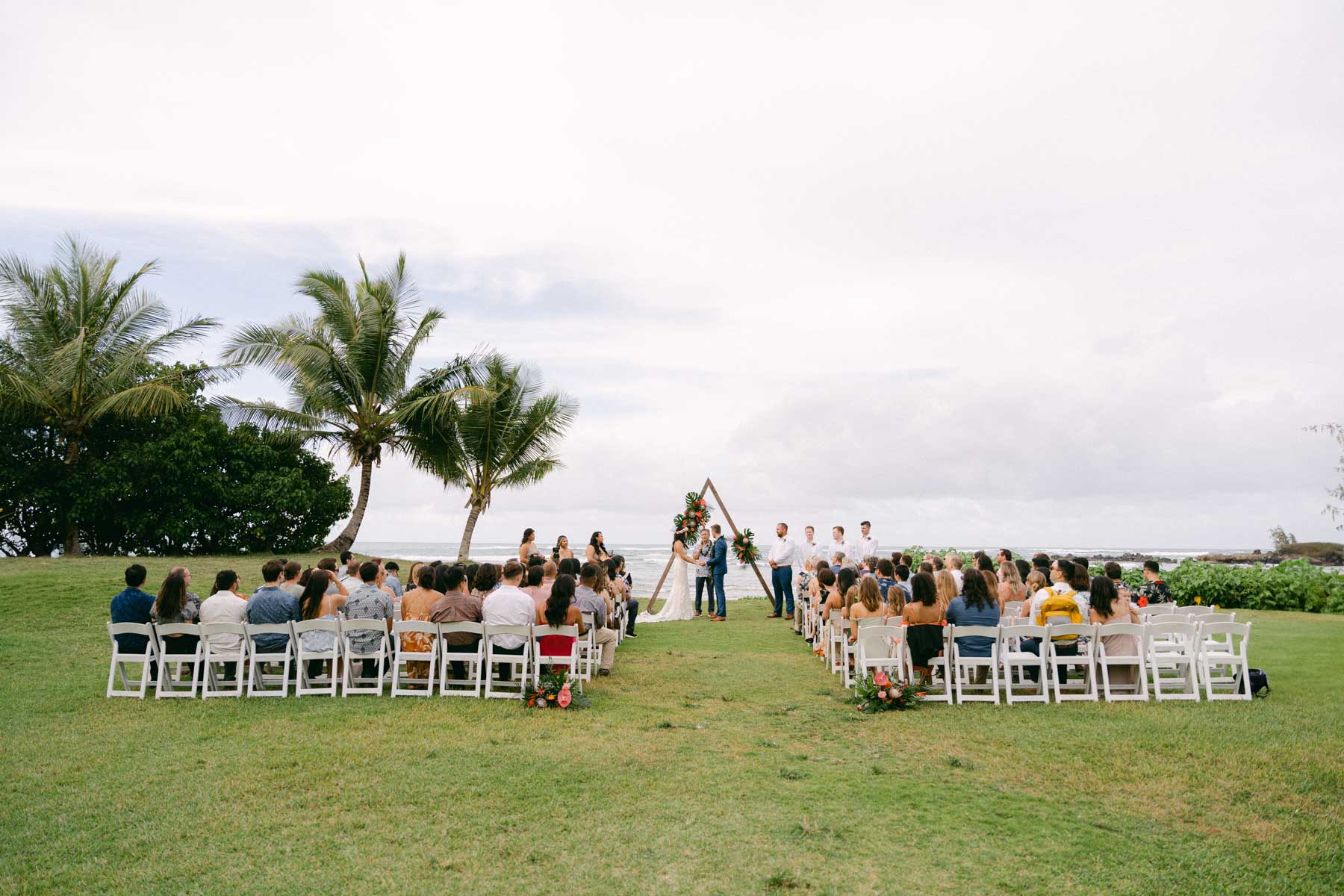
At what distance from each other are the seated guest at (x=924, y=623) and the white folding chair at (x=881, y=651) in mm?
152

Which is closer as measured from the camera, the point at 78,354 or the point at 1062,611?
the point at 1062,611

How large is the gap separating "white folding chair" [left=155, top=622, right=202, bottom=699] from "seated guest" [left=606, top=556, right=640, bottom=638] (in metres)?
6.00

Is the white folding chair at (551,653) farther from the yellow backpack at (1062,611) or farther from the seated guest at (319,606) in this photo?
the yellow backpack at (1062,611)

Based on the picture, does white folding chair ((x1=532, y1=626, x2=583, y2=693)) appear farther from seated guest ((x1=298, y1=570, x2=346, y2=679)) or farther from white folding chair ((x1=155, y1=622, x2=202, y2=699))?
white folding chair ((x1=155, y1=622, x2=202, y2=699))

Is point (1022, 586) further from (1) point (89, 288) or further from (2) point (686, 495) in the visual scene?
(1) point (89, 288)

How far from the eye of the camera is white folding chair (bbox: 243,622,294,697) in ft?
29.8

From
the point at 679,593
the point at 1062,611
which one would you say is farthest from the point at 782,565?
the point at 1062,611

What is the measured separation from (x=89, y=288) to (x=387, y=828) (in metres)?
23.0

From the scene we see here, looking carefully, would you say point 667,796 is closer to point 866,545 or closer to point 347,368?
point 866,545

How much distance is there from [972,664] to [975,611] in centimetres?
61

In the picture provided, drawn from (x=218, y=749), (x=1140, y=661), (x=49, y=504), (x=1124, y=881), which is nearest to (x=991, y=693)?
(x=1140, y=661)

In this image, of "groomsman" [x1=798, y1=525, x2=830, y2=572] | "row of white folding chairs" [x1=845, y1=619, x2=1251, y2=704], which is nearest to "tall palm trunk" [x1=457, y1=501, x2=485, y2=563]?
"groomsman" [x1=798, y1=525, x2=830, y2=572]

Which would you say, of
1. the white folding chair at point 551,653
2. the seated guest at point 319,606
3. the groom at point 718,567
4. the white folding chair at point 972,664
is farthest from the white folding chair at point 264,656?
the groom at point 718,567

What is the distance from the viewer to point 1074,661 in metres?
9.13
